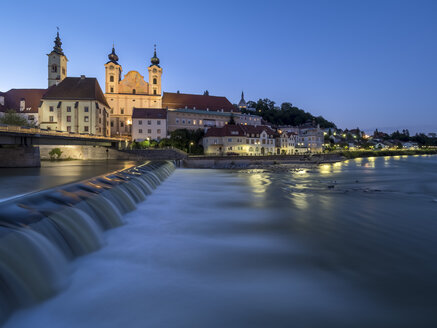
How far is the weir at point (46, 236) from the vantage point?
4570mm

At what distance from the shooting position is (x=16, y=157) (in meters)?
26.6

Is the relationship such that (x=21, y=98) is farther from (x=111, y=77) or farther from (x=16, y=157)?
(x=16, y=157)

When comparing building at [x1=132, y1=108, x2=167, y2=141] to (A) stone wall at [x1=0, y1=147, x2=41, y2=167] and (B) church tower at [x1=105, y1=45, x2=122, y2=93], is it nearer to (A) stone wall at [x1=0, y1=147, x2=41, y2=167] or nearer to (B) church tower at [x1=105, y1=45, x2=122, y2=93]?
(B) church tower at [x1=105, y1=45, x2=122, y2=93]

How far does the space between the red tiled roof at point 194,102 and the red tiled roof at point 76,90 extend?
81.6 feet

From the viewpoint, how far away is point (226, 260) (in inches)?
271

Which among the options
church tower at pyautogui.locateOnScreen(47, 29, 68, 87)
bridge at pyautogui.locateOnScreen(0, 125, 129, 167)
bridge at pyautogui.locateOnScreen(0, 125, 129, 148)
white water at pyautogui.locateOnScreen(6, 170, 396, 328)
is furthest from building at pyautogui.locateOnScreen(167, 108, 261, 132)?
white water at pyautogui.locateOnScreen(6, 170, 396, 328)

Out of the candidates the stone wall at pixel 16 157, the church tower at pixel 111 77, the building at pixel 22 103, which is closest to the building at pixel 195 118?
the church tower at pixel 111 77

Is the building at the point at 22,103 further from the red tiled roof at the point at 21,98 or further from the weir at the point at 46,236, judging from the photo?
the weir at the point at 46,236

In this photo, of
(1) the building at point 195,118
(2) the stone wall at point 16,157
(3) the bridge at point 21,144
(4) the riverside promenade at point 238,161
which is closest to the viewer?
(3) the bridge at point 21,144

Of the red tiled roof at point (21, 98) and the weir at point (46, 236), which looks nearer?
the weir at point (46, 236)

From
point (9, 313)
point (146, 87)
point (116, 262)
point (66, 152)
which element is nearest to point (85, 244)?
point (116, 262)

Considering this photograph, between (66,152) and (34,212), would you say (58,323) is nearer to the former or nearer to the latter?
(34,212)

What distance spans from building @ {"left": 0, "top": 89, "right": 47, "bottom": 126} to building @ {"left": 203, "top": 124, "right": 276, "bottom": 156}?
43652 mm

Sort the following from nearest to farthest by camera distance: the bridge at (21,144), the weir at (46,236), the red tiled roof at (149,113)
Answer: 1. the weir at (46,236)
2. the bridge at (21,144)
3. the red tiled roof at (149,113)
